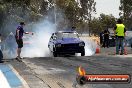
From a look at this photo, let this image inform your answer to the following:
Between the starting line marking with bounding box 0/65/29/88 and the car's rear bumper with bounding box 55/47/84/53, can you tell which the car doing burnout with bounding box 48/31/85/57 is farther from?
the starting line marking with bounding box 0/65/29/88

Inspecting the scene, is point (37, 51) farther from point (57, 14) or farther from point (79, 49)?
point (57, 14)

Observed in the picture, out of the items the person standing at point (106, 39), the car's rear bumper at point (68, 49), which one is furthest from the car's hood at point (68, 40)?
the person standing at point (106, 39)

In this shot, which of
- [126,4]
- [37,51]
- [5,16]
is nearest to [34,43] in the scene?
[37,51]

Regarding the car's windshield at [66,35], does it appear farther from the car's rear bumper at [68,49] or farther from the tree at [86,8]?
the tree at [86,8]

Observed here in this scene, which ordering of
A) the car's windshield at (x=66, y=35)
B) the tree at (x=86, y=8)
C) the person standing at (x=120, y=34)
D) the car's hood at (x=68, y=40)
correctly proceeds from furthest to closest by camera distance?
the tree at (x=86, y=8) < the car's windshield at (x=66, y=35) < the car's hood at (x=68, y=40) < the person standing at (x=120, y=34)

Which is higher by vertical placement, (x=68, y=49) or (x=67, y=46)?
(x=67, y=46)

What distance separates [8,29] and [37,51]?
1889 cm

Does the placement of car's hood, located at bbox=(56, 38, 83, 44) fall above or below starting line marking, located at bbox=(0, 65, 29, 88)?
above

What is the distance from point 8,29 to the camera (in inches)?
1796

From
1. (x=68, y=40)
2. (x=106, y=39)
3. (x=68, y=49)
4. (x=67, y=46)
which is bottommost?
(x=106, y=39)

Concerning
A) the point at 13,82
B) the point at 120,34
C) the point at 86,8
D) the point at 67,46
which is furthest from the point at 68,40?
the point at 86,8

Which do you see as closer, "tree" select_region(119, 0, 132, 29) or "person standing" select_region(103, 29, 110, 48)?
"person standing" select_region(103, 29, 110, 48)

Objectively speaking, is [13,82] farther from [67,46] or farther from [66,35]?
[66,35]

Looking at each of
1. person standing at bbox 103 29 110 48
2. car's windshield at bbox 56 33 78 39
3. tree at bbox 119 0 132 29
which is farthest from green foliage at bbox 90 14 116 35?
car's windshield at bbox 56 33 78 39
